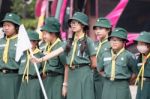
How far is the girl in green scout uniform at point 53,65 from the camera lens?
31.9ft

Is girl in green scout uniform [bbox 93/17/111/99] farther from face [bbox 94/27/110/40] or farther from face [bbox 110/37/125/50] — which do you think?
face [bbox 110/37/125/50]

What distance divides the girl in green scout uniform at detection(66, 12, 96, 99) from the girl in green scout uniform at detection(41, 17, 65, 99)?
0.81 feet

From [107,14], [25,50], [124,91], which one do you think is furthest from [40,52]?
[107,14]

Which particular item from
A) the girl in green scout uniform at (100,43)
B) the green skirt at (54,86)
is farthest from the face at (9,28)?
the girl in green scout uniform at (100,43)

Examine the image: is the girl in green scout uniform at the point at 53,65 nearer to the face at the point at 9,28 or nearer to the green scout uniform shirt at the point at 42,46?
the green scout uniform shirt at the point at 42,46

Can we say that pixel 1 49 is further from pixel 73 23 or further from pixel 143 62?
pixel 143 62

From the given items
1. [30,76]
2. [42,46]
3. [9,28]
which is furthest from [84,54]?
[42,46]

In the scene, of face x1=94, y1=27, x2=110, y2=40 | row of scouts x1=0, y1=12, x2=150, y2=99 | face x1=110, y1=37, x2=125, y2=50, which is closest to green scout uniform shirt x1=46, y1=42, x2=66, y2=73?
row of scouts x1=0, y1=12, x2=150, y2=99

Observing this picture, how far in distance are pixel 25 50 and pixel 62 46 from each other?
24.0 inches

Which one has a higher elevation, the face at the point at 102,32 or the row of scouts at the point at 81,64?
the face at the point at 102,32

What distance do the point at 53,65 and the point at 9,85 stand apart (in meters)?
1.04

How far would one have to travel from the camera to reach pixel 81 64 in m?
9.44

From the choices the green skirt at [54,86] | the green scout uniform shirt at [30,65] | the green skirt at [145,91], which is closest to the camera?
the green skirt at [145,91]

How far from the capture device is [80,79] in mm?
9484
